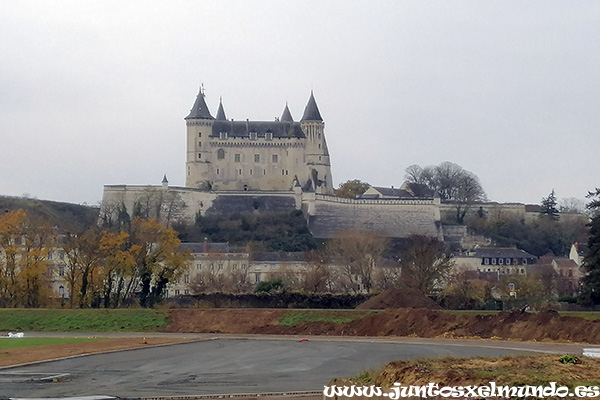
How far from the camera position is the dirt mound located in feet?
168

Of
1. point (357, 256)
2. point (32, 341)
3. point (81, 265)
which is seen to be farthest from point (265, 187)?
point (32, 341)

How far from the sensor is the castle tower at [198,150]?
4924 inches

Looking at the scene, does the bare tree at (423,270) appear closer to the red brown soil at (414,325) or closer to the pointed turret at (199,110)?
Answer: the red brown soil at (414,325)

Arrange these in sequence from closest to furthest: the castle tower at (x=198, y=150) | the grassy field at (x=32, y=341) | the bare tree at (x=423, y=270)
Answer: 1. the grassy field at (x=32, y=341)
2. the bare tree at (x=423, y=270)
3. the castle tower at (x=198, y=150)

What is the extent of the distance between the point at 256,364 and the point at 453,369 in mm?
13116

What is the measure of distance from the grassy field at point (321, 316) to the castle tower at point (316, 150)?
258 feet

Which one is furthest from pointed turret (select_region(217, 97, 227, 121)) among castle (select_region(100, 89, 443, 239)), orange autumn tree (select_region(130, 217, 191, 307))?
orange autumn tree (select_region(130, 217, 191, 307))

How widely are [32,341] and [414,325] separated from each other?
54.0ft

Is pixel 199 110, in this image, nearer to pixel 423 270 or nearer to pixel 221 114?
pixel 221 114

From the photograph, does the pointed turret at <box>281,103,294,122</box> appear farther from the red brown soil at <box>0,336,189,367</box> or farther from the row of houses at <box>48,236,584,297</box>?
the red brown soil at <box>0,336,189,367</box>

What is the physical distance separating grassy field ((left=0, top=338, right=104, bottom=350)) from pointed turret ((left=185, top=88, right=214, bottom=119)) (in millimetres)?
85515

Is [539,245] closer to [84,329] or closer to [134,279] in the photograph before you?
[134,279]

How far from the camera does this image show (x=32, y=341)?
4119 cm

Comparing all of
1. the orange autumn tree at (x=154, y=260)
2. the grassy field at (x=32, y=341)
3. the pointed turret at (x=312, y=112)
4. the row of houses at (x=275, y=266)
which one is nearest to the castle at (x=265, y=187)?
the pointed turret at (x=312, y=112)
